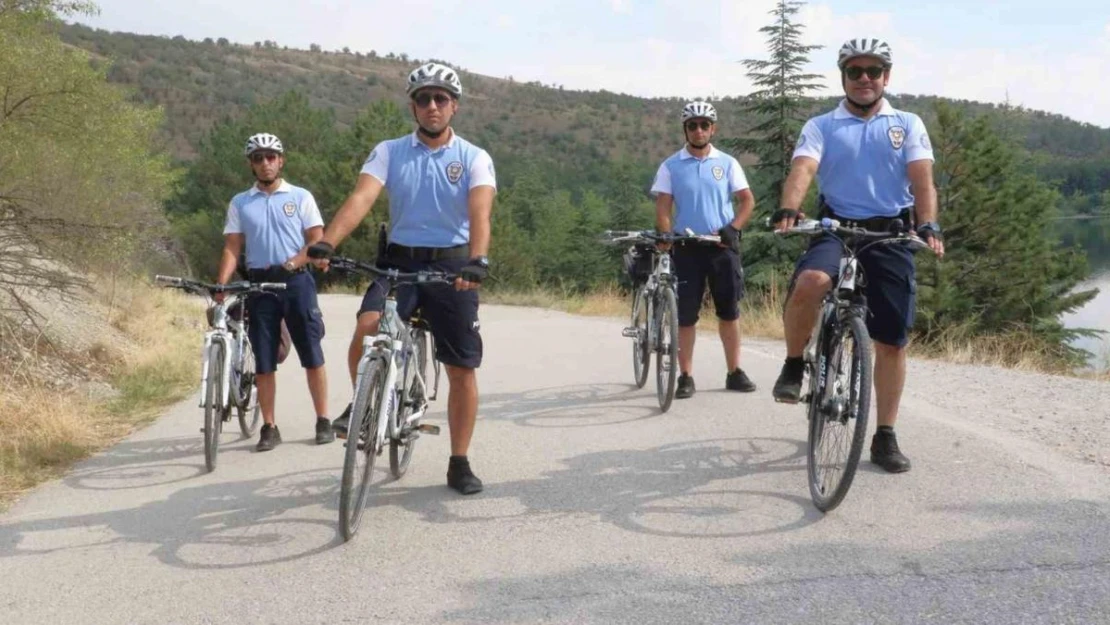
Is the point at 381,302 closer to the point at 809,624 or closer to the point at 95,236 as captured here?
the point at 809,624

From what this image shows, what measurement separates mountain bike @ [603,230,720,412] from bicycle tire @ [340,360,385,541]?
3.14 metres

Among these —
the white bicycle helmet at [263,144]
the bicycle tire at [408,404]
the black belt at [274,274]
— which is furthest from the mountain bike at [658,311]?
the white bicycle helmet at [263,144]

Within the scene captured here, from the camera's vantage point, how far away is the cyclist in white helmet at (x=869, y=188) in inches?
213

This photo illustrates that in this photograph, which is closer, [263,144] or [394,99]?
[263,144]

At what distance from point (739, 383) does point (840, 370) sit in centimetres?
332

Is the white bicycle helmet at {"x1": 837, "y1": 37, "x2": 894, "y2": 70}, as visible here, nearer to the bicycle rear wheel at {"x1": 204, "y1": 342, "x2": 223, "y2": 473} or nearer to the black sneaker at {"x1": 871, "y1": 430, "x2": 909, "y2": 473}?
the black sneaker at {"x1": 871, "y1": 430, "x2": 909, "y2": 473}

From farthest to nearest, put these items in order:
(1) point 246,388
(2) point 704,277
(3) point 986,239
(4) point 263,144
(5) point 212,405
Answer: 1. (3) point 986,239
2. (2) point 704,277
3. (1) point 246,388
4. (4) point 263,144
5. (5) point 212,405


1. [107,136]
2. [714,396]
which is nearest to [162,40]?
[107,136]

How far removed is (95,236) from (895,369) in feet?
27.3

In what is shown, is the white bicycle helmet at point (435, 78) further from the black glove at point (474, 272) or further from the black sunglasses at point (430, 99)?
the black glove at point (474, 272)

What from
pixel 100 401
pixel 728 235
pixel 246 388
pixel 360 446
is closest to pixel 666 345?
pixel 728 235

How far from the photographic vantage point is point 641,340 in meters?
8.55

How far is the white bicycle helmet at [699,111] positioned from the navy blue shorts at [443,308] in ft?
10.9

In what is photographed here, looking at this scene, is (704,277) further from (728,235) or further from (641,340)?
(641,340)
